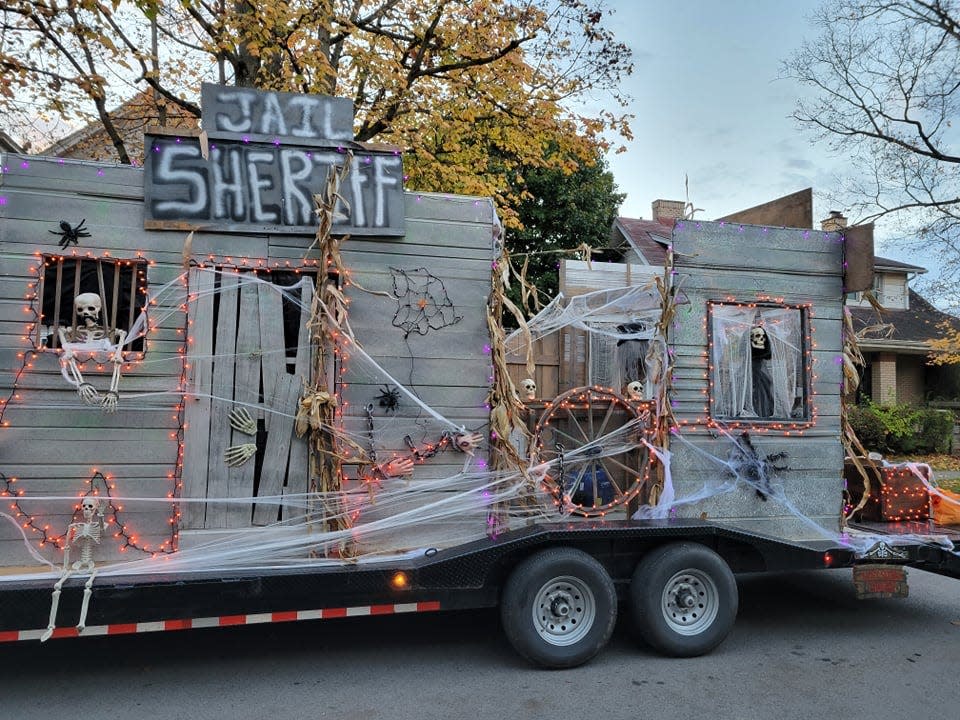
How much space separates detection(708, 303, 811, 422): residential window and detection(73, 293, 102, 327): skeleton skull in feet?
15.6

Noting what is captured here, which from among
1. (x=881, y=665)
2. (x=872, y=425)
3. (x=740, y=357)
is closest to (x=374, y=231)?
(x=740, y=357)

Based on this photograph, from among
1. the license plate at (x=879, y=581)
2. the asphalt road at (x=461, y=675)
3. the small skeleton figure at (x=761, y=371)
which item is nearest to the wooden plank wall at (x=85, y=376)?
the asphalt road at (x=461, y=675)

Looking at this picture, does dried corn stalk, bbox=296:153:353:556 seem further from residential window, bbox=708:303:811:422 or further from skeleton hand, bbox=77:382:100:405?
residential window, bbox=708:303:811:422

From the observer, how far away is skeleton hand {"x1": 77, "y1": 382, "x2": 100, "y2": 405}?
180 inches

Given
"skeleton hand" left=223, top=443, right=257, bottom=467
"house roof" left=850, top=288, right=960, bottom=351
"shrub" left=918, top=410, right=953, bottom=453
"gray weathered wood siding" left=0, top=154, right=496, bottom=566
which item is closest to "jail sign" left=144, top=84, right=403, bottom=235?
"gray weathered wood siding" left=0, top=154, right=496, bottom=566

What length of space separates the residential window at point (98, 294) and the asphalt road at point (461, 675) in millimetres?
Answer: 2268

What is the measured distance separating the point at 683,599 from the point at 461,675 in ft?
5.66

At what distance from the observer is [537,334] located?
7402 millimetres

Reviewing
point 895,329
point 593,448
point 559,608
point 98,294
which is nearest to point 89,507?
point 98,294

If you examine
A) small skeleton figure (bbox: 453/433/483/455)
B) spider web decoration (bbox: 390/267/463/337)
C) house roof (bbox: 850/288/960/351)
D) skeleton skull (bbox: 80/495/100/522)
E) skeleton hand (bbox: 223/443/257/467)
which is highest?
house roof (bbox: 850/288/960/351)

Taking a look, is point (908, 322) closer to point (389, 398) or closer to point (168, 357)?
point (389, 398)

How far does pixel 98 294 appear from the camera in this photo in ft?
15.9

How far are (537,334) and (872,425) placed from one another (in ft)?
39.8

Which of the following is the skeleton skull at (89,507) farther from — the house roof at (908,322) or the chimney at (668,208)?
the chimney at (668,208)
